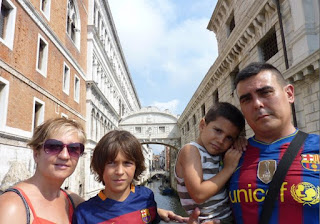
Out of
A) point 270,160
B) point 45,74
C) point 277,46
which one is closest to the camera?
point 270,160

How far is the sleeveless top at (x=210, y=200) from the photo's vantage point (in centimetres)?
147

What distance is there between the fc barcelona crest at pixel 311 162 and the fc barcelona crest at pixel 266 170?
0.14 meters

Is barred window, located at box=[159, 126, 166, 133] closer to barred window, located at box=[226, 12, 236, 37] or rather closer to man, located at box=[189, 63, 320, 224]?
barred window, located at box=[226, 12, 236, 37]

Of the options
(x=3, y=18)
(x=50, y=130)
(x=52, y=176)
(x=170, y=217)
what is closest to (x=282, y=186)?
(x=170, y=217)

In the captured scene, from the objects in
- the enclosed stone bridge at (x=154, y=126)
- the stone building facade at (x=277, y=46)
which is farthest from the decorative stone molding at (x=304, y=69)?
the enclosed stone bridge at (x=154, y=126)

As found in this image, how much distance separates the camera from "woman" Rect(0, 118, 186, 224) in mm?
1459

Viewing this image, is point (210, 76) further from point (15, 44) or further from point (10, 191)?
point (10, 191)

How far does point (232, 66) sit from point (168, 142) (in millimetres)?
18260

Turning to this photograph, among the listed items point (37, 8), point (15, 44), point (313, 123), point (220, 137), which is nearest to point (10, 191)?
point (220, 137)

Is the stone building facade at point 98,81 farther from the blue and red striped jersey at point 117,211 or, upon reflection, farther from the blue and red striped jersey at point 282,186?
the blue and red striped jersey at point 282,186

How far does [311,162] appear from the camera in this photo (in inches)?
48.0

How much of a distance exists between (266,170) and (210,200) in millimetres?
398

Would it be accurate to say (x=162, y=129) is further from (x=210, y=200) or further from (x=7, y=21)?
(x=210, y=200)

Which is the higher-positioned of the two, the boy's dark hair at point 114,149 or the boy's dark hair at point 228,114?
the boy's dark hair at point 228,114
